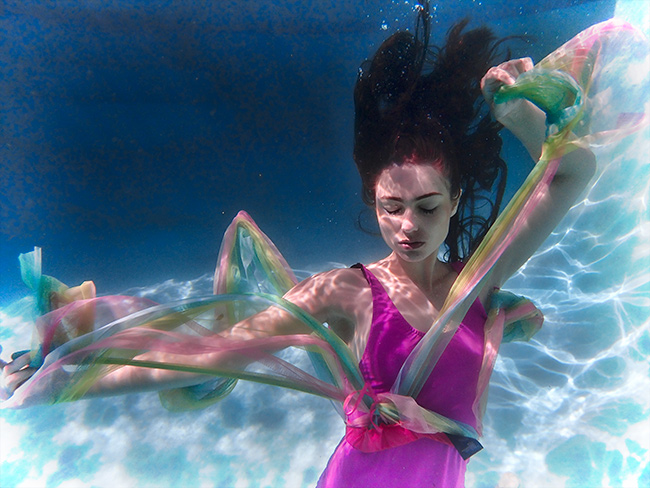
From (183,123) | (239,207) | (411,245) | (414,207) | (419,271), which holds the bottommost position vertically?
(239,207)

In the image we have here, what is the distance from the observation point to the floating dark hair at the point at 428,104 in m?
1.40

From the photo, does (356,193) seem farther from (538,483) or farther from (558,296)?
(538,483)

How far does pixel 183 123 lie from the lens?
6469 mm

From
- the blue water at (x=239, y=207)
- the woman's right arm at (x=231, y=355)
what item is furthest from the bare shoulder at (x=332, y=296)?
the blue water at (x=239, y=207)

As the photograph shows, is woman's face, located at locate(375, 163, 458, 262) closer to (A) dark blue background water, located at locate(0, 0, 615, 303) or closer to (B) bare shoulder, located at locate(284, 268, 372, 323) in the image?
(B) bare shoulder, located at locate(284, 268, 372, 323)

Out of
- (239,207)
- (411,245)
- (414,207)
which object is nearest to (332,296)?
(411,245)

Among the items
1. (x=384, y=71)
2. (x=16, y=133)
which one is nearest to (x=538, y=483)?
Answer: (x=384, y=71)

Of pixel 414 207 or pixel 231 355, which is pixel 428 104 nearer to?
pixel 414 207

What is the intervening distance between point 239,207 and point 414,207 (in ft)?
19.2

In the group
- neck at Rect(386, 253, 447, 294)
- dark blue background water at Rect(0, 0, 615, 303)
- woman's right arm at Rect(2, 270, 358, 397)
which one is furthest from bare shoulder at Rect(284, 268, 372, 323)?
dark blue background water at Rect(0, 0, 615, 303)

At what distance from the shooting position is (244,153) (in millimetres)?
6805

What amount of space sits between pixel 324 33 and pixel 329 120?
1511 millimetres

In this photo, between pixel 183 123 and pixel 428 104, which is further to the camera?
pixel 183 123

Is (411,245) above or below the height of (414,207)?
below
